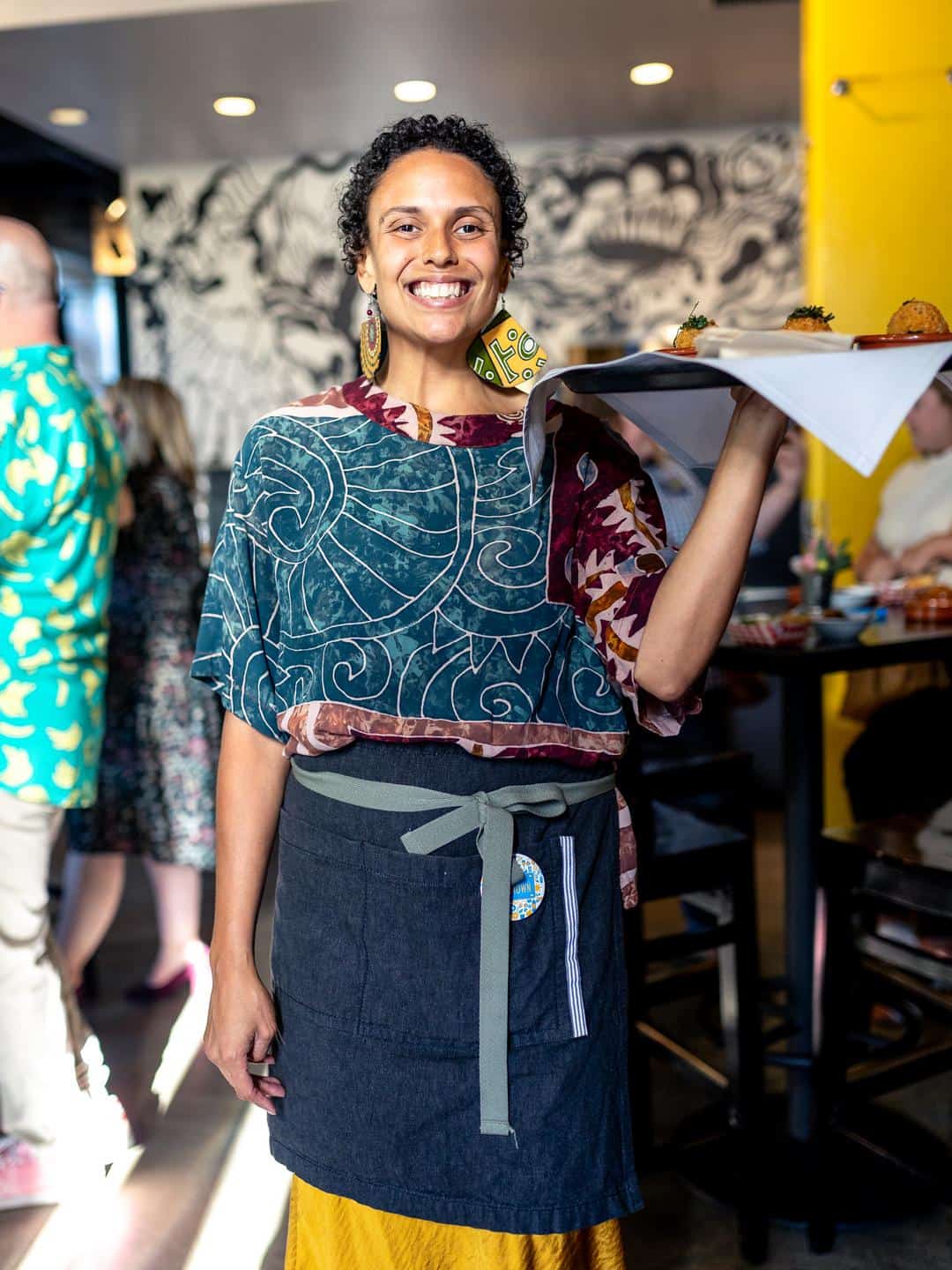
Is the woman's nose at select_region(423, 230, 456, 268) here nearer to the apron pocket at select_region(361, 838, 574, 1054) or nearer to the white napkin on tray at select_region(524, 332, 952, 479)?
the white napkin on tray at select_region(524, 332, 952, 479)

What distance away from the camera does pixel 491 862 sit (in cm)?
116

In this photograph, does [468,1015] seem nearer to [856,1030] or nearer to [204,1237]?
[204,1237]

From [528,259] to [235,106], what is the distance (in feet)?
5.06

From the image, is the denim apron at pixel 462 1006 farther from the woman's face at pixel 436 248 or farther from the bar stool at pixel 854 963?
the bar stool at pixel 854 963

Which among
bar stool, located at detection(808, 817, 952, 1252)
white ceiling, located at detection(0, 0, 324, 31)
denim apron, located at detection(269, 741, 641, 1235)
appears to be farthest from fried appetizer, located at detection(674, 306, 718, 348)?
white ceiling, located at detection(0, 0, 324, 31)

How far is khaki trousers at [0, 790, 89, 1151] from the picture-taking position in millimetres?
2307

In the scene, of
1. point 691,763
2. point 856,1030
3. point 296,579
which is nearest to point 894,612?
point 691,763

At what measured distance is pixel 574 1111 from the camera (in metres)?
1.17

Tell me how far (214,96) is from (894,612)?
398 centimetres

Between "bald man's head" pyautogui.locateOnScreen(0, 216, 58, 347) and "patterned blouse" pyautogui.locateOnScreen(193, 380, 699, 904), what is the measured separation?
1309 mm

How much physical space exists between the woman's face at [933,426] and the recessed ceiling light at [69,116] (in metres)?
4.05

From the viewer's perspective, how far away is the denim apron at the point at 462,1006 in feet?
3.84

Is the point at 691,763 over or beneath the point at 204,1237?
over

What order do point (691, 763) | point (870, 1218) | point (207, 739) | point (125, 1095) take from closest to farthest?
point (870, 1218)
point (691, 763)
point (125, 1095)
point (207, 739)
